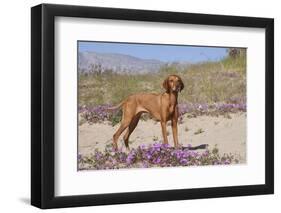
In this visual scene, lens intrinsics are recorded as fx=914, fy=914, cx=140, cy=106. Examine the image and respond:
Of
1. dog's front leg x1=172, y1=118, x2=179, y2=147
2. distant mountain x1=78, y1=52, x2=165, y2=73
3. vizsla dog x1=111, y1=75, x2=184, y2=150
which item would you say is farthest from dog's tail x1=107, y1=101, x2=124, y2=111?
dog's front leg x1=172, y1=118, x2=179, y2=147

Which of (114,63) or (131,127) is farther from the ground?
(114,63)

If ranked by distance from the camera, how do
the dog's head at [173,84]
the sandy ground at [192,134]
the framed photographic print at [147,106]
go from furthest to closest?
the dog's head at [173,84]
the sandy ground at [192,134]
the framed photographic print at [147,106]

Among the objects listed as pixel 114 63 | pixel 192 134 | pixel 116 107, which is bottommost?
pixel 192 134

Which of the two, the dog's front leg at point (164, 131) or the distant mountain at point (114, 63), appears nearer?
the distant mountain at point (114, 63)

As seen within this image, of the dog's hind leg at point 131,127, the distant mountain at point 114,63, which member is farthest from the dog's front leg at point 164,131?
the distant mountain at point 114,63

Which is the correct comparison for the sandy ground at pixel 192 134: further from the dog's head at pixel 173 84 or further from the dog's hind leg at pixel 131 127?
the dog's head at pixel 173 84

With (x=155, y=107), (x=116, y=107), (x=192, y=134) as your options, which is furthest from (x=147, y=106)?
(x=192, y=134)

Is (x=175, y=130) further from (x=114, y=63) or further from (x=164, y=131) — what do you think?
(x=114, y=63)

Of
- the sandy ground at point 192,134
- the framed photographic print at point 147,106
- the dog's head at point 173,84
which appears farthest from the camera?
the dog's head at point 173,84

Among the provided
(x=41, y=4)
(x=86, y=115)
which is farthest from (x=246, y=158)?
(x=41, y=4)
